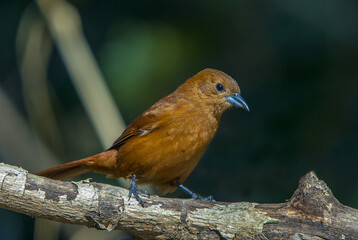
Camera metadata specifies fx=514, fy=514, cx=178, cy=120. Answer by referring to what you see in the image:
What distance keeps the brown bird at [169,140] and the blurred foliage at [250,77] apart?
867mm

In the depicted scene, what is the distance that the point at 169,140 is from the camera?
4.02 meters

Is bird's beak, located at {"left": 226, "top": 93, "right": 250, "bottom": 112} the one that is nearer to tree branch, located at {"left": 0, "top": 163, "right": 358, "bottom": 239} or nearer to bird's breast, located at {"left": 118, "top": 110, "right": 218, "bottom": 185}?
bird's breast, located at {"left": 118, "top": 110, "right": 218, "bottom": 185}

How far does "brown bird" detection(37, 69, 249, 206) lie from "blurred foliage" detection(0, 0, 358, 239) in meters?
0.87

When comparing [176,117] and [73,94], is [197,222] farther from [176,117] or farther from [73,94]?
[73,94]

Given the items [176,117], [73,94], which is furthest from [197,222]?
[73,94]

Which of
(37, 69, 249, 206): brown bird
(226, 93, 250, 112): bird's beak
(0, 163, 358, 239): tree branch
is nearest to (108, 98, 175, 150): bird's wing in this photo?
(37, 69, 249, 206): brown bird

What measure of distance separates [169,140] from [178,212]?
0.87m

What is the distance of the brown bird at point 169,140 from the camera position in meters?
4.01

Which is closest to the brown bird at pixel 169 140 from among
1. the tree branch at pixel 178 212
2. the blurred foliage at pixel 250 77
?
the tree branch at pixel 178 212

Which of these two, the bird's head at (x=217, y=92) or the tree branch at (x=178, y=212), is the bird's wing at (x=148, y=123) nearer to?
the bird's head at (x=217, y=92)

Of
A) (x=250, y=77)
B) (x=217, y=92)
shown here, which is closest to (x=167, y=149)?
(x=217, y=92)

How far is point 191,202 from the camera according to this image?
11.0 feet

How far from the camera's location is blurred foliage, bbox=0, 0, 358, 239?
5070 millimetres

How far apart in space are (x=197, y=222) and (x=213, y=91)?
1.47 metres
